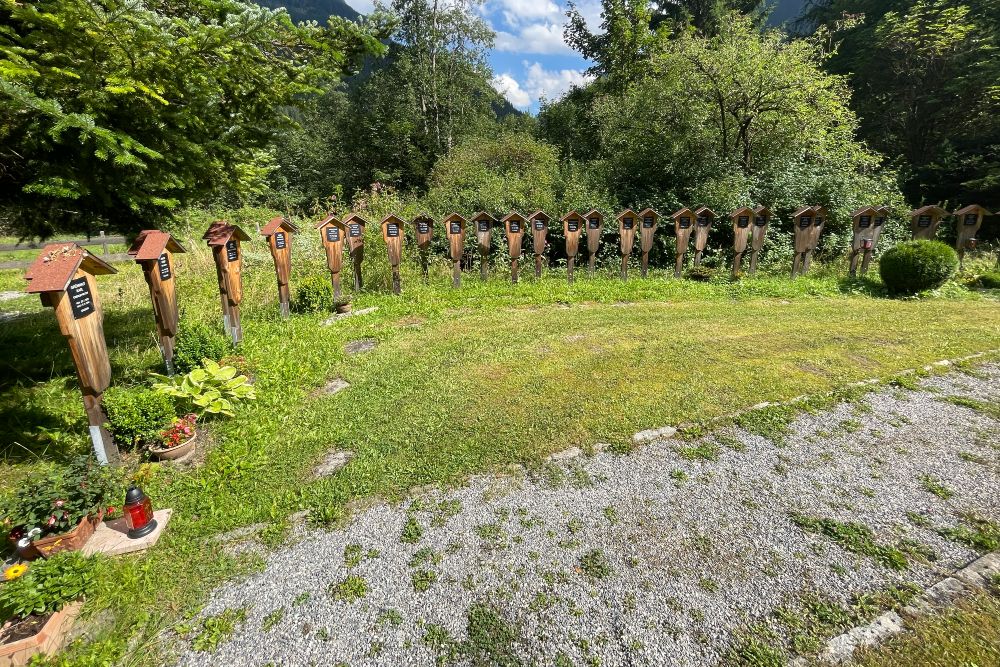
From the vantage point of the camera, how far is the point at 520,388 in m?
5.61

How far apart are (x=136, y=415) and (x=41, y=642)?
2.14 m

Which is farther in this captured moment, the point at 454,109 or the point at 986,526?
the point at 454,109

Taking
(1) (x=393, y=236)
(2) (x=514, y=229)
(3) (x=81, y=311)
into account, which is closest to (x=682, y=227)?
(2) (x=514, y=229)

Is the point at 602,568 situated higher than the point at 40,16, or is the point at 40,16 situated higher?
the point at 40,16

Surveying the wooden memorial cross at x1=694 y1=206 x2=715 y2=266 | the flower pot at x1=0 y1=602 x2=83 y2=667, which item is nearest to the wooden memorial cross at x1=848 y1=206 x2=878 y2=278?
the wooden memorial cross at x1=694 y1=206 x2=715 y2=266

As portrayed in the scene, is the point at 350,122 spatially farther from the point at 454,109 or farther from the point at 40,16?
the point at 40,16

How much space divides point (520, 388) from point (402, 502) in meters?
2.26

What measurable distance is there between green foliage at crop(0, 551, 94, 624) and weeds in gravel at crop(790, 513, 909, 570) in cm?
470

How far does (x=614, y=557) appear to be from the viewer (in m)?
3.13

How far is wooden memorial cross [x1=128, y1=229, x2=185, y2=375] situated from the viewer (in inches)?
201

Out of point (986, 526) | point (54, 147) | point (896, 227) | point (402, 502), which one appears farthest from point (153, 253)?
point (896, 227)

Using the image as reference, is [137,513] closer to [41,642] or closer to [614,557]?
[41,642]

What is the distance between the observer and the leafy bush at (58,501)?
3.05 m

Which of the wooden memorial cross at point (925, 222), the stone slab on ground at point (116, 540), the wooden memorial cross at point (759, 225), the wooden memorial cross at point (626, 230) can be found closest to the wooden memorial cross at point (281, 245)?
the stone slab on ground at point (116, 540)
